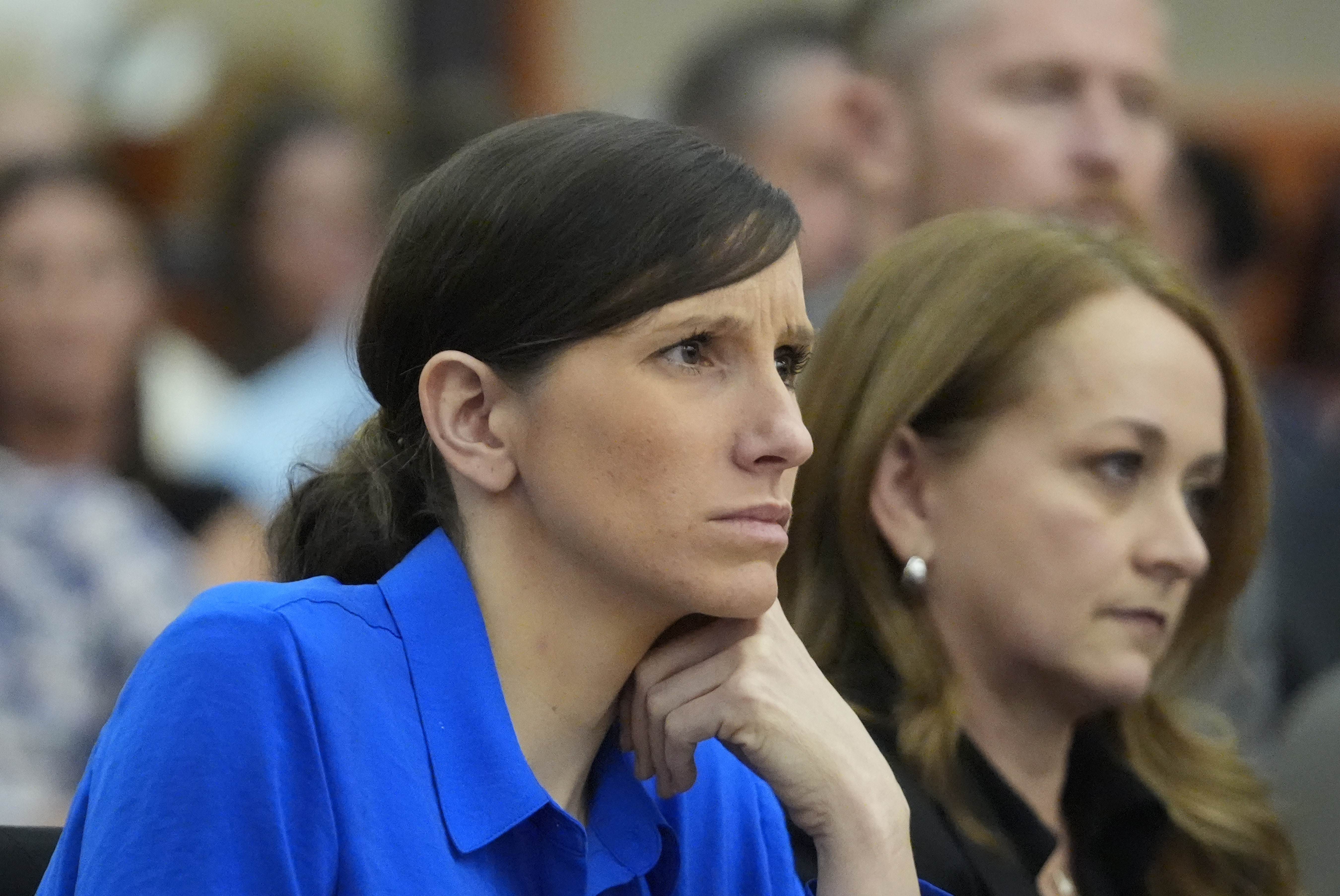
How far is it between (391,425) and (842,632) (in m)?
0.75

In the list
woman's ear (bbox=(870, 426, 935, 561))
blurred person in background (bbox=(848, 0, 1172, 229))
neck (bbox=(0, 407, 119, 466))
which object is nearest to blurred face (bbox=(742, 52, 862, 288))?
blurred person in background (bbox=(848, 0, 1172, 229))

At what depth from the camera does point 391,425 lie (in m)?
1.61

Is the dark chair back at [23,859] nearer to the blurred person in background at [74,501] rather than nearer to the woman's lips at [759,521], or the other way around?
the woman's lips at [759,521]

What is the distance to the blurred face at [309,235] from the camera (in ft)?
13.8

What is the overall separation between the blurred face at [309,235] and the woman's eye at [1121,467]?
7.79 ft

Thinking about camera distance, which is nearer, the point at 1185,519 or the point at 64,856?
the point at 64,856

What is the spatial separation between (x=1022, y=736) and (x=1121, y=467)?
0.35 meters

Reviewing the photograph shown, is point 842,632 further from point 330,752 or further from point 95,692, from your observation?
point 95,692

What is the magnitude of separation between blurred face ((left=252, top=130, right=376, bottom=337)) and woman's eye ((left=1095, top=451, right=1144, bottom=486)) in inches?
93.5

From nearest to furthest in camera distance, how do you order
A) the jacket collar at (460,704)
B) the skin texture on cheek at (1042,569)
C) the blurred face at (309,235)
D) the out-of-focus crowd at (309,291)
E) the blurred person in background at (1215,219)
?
the jacket collar at (460,704), the skin texture on cheek at (1042,569), the out-of-focus crowd at (309,291), the blurred face at (309,235), the blurred person in background at (1215,219)

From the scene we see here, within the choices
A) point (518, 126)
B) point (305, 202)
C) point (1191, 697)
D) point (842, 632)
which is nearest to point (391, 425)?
point (518, 126)

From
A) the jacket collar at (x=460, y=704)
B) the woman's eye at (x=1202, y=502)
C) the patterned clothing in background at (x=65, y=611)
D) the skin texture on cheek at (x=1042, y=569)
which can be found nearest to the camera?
the jacket collar at (x=460, y=704)

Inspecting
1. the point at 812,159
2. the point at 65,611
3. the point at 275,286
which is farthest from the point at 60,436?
the point at 812,159

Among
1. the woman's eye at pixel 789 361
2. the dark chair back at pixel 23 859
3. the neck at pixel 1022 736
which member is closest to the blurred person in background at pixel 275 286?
the neck at pixel 1022 736
